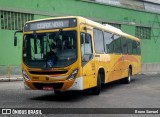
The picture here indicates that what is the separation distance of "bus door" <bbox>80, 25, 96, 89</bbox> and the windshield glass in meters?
0.48

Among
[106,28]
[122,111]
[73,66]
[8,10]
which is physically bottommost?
[122,111]

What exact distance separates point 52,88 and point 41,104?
0.94 meters

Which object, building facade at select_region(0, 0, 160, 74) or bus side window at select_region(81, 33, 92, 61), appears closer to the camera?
bus side window at select_region(81, 33, 92, 61)

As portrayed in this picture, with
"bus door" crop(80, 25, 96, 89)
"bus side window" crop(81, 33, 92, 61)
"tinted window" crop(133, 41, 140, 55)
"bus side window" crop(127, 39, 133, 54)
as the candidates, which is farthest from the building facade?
"bus side window" crop(81, 33, 92, 61)

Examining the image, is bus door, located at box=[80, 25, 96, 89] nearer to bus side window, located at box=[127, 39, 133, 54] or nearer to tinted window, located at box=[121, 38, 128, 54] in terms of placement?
tinted window, located at box=[121, 38, 128, 54]

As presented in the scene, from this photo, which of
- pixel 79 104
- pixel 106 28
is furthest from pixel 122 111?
pixel 106 28

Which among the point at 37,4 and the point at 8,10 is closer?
the point at 8,10

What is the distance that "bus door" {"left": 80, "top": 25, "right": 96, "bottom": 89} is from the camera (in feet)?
40.0

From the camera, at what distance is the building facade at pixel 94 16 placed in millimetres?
25312

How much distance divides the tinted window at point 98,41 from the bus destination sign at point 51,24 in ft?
6.27

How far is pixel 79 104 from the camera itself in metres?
11.3

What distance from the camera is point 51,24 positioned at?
12.3 m

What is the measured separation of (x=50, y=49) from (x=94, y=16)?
20.3 metres

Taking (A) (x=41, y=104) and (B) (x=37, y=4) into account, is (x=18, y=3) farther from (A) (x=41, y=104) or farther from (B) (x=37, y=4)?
(A) (x=41, y=104)
